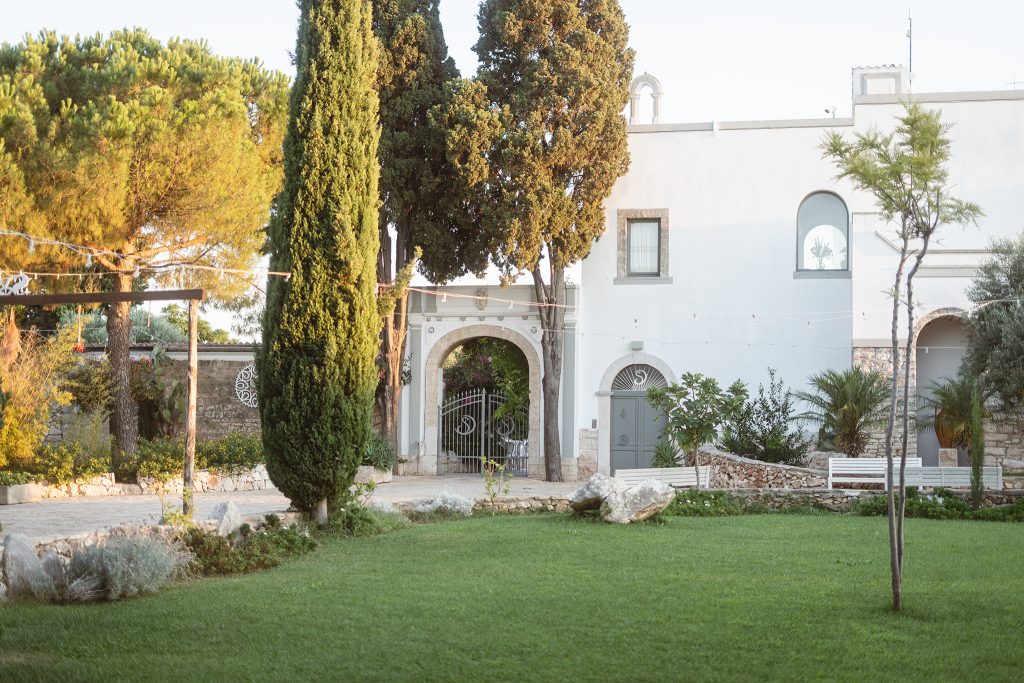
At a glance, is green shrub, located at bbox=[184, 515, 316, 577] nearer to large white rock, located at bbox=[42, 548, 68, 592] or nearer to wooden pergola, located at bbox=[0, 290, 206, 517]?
wooden pergola, located at bbox=[0, 290, 206, 517]

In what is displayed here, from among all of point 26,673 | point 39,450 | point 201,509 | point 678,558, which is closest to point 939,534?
point 678,558

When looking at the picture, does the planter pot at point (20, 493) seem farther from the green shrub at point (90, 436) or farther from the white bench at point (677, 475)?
the white bench at point (677, 475)

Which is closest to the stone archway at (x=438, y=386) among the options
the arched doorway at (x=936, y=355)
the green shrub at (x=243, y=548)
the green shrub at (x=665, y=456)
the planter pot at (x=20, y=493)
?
the green shrub at (x=665, y=456)

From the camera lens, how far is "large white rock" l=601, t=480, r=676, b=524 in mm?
12820

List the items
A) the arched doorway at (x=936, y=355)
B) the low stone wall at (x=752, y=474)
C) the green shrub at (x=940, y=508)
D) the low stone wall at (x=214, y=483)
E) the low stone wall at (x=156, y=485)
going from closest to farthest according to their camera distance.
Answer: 1. the green shrub at (x=940, y=508)
2. the low stone wall at (x=156, y=485)
3. the low stone wall at (x=214, y=483)
4. the low stone wall at (x=752, y=474)
5. the arched doorway at (x=936, y=355)

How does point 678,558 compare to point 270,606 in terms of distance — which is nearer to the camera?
point 270,606

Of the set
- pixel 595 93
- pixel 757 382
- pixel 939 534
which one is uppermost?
pixel 595 93

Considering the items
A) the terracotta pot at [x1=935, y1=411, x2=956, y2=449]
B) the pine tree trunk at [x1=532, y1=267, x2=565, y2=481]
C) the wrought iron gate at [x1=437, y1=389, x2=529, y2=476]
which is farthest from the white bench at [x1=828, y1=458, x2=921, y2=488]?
the wrought iron gate at [x1=437, y1=389, x2=529, y2=476]

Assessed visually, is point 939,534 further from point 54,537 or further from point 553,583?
point 54,537

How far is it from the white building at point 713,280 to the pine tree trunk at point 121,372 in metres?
6.17

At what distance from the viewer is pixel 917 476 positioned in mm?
15891

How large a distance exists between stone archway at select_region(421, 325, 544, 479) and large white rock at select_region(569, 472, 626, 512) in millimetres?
7713

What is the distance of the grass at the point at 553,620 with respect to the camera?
19.1 ft

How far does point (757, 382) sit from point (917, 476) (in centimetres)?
524
